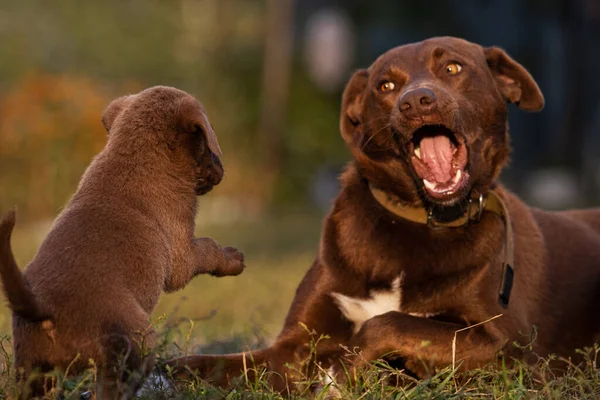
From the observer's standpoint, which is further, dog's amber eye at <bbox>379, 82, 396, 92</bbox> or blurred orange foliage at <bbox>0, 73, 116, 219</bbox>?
blurred orange foliage at <bbox>0, 73, 116, 219</bbox>

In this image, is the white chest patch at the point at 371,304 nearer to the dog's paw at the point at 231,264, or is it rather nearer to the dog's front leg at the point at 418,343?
the dog's front leg at the point at 418,343

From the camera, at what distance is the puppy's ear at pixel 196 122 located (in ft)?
14.2

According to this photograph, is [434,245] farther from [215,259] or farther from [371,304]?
[215,259]

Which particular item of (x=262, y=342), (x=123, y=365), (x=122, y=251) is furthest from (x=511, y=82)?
(x=123, y=365)

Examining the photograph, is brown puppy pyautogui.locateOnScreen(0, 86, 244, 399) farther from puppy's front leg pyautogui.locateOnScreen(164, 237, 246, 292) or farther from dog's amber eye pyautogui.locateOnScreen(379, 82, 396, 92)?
dog's amber eye pyautogui.locateOnScreen(379, 82, 396, 92)

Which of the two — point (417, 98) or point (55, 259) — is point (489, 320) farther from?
point (55, 259)

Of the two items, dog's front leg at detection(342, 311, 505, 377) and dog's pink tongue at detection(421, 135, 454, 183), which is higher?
dog's pink tongue at detection(421, 135, 454, 183)

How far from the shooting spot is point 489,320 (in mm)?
4828

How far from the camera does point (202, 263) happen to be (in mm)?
4480

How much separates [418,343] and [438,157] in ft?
3.66

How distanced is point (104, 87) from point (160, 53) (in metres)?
6.36

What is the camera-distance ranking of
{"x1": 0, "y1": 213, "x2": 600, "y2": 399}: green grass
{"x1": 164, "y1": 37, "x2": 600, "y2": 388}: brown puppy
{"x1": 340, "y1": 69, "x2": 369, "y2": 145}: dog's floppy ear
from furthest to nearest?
{"x1": 340, "y1": 69, "x2": 369, "y2": 145}: dog's floppy ear < {"x1": 164, "y1": 37, "x2": 600, "y2": 388}: brown puppy < {"x1": 0, "y1": 213, "x2": 600, "y2": 399}: green grass

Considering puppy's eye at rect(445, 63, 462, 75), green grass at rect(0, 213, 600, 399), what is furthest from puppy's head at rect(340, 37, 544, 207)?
green grass at rect(0, 213, 600, 399)

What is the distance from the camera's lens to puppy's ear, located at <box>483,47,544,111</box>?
559cm
